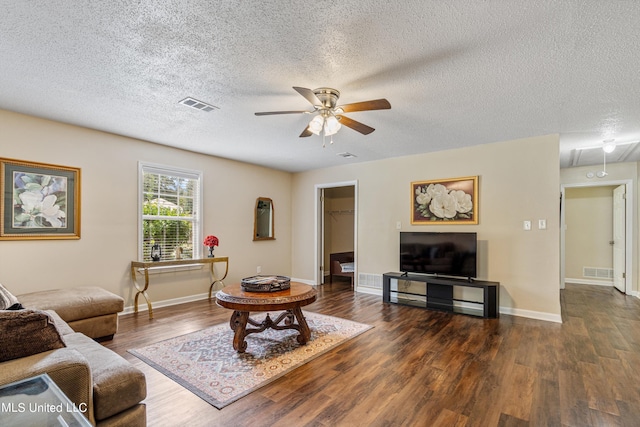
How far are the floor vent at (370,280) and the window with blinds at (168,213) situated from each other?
2.92 meters

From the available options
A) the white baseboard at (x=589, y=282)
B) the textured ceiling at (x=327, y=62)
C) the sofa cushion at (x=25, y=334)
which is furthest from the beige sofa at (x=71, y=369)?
the white baseboard at (x=589, y=282)

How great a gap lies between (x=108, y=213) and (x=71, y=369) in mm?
3377

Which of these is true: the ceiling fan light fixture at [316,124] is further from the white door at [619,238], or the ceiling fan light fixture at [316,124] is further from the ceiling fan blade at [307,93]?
the white door at [619,238]

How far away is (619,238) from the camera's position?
5.74 meters

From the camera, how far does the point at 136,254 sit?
4.41 meters

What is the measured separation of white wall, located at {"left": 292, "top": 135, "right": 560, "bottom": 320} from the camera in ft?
13.3

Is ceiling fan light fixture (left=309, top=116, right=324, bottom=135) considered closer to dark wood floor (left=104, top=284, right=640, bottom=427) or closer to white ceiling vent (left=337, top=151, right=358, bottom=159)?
dark wood floor (left=104, top=284, right=640, bottom=427)

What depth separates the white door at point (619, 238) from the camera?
5566 mm

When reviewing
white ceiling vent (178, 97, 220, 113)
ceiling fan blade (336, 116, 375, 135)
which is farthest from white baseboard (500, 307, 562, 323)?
white ceiling vent (178, 97, 220, 113)

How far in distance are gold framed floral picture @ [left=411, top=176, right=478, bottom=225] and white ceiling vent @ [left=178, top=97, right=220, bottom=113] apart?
3463 millimetres

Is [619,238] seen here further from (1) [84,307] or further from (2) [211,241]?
(1) [84,307]

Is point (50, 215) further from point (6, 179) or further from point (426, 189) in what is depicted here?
point (426, 189)

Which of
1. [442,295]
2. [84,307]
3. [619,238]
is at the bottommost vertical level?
[442,295]

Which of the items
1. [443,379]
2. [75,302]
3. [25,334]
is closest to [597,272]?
[443,379]
